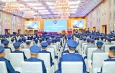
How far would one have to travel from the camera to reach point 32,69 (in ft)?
13.5

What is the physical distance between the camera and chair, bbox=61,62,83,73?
13.0ft

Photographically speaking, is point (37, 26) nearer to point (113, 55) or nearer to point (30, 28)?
point (30, 28)

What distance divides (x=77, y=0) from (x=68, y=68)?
70.8 feet

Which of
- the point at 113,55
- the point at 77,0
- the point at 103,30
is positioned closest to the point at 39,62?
the point at 113,55

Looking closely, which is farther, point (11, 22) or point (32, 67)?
point (11, 22)

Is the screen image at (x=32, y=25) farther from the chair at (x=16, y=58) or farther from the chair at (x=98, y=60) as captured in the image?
the chair at (x=98, y=60)

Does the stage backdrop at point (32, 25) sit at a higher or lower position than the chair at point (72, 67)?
higher

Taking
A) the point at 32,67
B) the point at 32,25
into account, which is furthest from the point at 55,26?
the point at 32,67

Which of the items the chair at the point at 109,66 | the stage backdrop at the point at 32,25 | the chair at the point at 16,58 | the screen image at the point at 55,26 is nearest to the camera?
the chair at the point at 109,66

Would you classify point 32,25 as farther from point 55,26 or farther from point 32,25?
point 55,26

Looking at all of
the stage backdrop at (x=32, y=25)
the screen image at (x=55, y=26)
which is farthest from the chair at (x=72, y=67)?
the stage backdrop at (x=32, y=25)

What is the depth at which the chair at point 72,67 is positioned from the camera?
3.96 meters

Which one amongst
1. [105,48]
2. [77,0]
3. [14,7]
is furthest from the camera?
[77,0]

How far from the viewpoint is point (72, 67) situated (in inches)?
157
